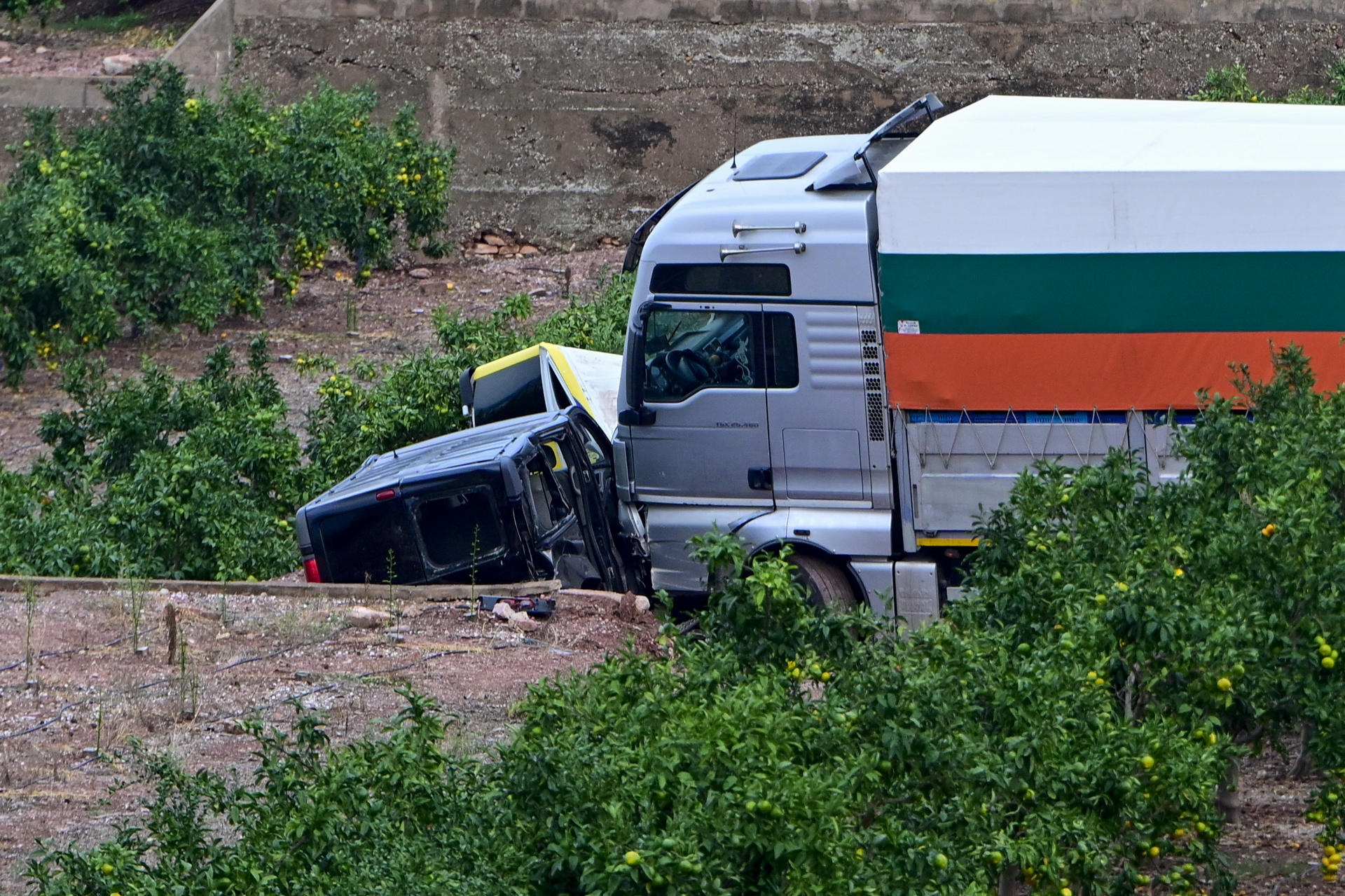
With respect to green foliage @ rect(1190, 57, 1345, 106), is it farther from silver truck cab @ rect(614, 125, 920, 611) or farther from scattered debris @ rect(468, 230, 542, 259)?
silver truck cab @ rect(614, 125, 920, 611)

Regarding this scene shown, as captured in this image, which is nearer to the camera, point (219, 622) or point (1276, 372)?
point (1276, 372)

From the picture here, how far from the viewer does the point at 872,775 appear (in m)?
4.40

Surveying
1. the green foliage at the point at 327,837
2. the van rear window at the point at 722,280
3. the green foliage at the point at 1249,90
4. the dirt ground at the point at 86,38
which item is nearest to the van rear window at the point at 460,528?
the van rear window at the point at 722,280

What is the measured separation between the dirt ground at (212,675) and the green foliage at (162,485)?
2.99 ft

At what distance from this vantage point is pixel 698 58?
60.1 feet

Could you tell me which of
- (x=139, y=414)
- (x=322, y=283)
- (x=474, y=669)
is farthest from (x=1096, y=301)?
(x=322, y=283)

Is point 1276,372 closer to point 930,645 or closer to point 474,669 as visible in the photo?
point 930,645

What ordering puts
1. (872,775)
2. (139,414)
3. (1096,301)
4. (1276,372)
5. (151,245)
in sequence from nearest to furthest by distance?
(872,775) < (1276,372) < (1096,301) < (139,414) < (151,245)

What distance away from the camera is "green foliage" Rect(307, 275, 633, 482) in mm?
11781

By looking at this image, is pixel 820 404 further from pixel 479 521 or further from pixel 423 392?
pixel 423 392

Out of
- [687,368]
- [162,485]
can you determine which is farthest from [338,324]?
[687,368]

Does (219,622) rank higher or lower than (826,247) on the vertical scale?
lower

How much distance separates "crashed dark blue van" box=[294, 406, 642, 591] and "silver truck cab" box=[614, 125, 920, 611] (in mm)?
376

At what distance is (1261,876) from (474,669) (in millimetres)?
3863
